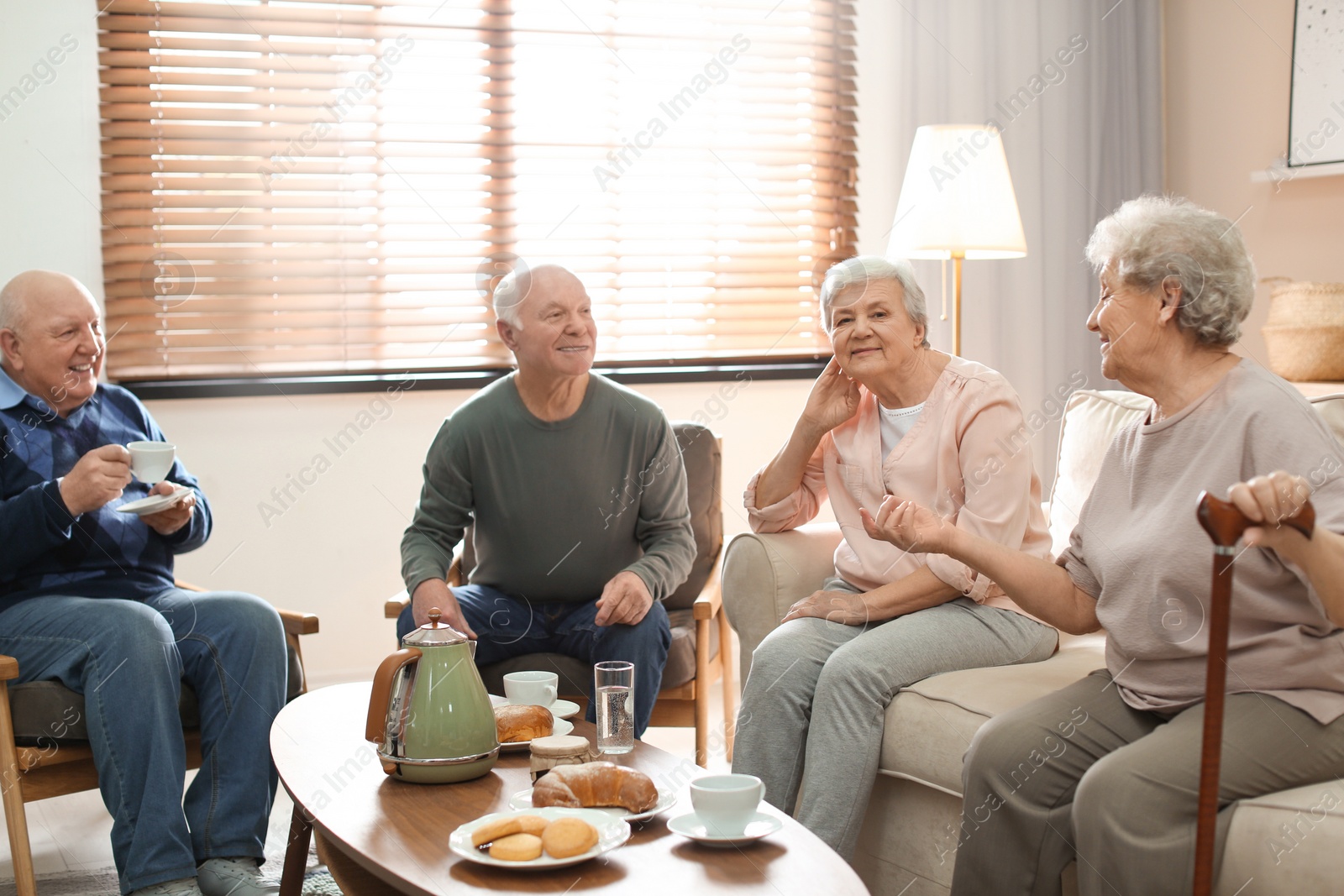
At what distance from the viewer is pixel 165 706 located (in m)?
2.01

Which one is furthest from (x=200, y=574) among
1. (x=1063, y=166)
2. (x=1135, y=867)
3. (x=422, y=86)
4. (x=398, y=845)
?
(x=1063, y=166)

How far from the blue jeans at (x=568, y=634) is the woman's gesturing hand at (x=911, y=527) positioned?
724 mm

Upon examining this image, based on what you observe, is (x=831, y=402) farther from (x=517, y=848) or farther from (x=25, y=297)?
(x=25, y=297)

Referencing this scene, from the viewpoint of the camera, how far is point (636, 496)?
2.46 meters

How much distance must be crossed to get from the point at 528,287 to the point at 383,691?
1135mm

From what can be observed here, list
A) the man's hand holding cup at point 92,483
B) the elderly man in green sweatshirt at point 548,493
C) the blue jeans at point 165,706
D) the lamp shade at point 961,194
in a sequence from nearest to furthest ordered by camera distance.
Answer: the blue jeans at point 165,706 < the man's hand holding cup at point 92,483 < the elderly man in green sweatshirt at point 548,493 < the lamp shade at point 961,194

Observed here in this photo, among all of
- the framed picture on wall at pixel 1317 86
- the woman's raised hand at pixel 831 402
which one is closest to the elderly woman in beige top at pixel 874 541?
the woman's raised hand at pixel 831 402

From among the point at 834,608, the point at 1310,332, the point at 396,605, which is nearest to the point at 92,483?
the point at 396,605

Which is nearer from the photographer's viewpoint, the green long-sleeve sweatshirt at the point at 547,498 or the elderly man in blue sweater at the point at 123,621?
the elderly man in blue sweater at the point at 123,621

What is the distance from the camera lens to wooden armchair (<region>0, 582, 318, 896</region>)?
6.38 ft

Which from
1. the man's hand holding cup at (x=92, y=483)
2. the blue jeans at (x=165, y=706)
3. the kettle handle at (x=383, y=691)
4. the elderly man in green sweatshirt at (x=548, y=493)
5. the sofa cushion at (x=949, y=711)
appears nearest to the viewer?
the kettle handle at (x=383, y=691)

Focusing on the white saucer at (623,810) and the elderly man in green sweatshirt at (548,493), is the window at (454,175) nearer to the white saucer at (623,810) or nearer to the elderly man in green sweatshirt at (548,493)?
the elderly man in green sweatshirt at (548,493)

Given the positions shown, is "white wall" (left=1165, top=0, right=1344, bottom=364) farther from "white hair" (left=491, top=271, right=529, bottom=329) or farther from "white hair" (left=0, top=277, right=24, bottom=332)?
"white hair" (left=0, top=277, right=24, bottom=332)

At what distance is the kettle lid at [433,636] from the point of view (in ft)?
5.03
